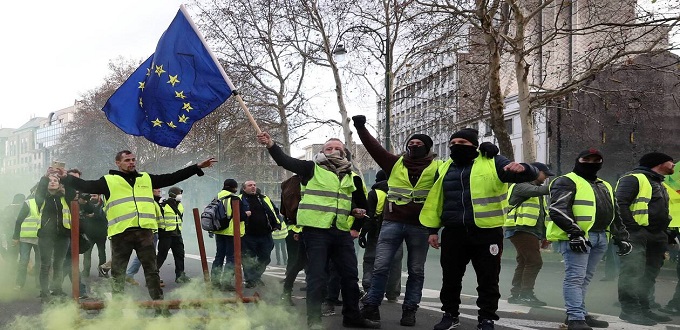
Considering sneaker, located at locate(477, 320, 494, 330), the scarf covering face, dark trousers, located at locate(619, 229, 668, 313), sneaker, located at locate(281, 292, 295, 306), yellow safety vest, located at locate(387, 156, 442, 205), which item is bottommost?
sneaker, located at locate(281, 292, 295, 306)

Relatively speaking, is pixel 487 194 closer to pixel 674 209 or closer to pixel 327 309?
pixel 327 309

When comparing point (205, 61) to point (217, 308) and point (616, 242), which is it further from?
point (616, 242)

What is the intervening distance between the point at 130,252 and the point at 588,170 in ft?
14.5

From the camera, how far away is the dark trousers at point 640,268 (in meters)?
7.29

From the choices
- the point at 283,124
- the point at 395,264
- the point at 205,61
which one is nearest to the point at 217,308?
the point at 205,61

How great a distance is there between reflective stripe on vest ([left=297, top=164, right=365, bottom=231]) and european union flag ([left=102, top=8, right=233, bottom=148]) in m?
1.20

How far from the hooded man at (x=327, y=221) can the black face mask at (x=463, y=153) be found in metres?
1.04

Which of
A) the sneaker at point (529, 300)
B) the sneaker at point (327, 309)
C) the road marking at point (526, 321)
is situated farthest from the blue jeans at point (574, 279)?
the sneaker at point (327, 309)

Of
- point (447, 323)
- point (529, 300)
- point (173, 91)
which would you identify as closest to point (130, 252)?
point (173, 91)

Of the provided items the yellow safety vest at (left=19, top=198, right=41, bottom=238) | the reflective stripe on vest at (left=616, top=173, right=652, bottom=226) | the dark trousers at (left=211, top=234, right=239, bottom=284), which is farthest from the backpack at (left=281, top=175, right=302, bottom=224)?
the yellow safety vest at (left=19, top=198, right=41, bottom=238)

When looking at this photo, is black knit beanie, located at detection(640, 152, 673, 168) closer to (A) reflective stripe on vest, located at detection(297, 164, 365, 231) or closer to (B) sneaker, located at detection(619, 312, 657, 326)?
(B) sneaker, located at detection(619, 312, 657, 326)

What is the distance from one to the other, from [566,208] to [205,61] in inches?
143

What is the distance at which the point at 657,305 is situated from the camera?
27.8 ft

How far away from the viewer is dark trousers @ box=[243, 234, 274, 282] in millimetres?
10500
